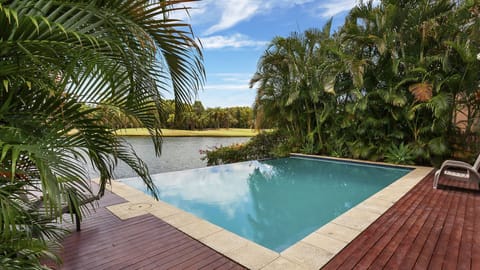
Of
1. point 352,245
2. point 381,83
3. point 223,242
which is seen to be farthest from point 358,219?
point 381,83

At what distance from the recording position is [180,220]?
3490 mm

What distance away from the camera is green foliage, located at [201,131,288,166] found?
32.0 ft

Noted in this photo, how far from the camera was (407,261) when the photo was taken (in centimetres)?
240

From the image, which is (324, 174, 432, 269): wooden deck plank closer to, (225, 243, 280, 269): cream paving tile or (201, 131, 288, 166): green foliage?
(225, 243, 280, 269): cream paving tile

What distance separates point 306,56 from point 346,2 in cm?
228

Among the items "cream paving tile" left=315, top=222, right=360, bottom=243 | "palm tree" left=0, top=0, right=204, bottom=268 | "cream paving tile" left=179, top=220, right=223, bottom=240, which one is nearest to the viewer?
"palm tree" left=0, top=0, right=204, bottom=268

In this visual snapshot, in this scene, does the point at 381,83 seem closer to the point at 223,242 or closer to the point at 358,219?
the point at 358,219

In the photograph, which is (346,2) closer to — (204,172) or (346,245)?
(204,172)

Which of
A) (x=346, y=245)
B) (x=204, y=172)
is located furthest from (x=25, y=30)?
(x=204, y=172)

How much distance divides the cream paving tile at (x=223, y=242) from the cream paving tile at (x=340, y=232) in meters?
1.05

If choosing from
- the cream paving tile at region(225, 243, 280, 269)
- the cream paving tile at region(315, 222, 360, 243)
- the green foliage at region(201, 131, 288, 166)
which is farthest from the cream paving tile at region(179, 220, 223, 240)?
the green foliage at region(201, 131, 288, 166)

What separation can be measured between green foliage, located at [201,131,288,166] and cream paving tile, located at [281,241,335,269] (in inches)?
281

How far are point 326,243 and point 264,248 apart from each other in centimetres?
72

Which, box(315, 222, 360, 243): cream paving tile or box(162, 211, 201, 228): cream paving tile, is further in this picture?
box(162, 211, 201, 228): cream paving tile
